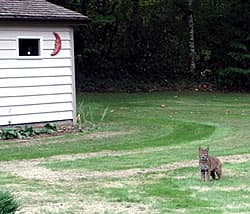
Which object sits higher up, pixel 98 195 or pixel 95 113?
pixel 98 195

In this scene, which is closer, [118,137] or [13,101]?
[118,137]

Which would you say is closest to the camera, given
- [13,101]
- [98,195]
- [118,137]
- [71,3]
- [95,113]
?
[98,195]

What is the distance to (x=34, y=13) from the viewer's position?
1688 centimetres

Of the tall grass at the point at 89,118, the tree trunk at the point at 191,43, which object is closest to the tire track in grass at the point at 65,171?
the tall grass at the point at 89,118

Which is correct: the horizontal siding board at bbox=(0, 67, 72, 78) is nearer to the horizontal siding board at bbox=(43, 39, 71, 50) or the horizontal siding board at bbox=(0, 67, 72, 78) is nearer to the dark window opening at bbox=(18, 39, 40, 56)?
the dark window opening at bbox=(18, 39, 40, 56)

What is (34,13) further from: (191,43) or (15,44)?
(191,43)

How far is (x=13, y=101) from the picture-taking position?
1669cm

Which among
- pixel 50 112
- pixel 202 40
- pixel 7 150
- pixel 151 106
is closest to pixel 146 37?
pixel 202 40

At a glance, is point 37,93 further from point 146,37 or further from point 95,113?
point 146,37

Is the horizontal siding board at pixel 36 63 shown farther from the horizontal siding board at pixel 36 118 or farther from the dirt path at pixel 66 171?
the dirt path at pixel 66 171

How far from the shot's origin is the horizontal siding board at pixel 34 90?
54.4 ft

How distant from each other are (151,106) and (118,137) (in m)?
8.71

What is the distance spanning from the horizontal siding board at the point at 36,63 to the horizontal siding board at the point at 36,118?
1.19 metres

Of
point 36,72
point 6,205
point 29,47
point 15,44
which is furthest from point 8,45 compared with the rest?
point 6,205
